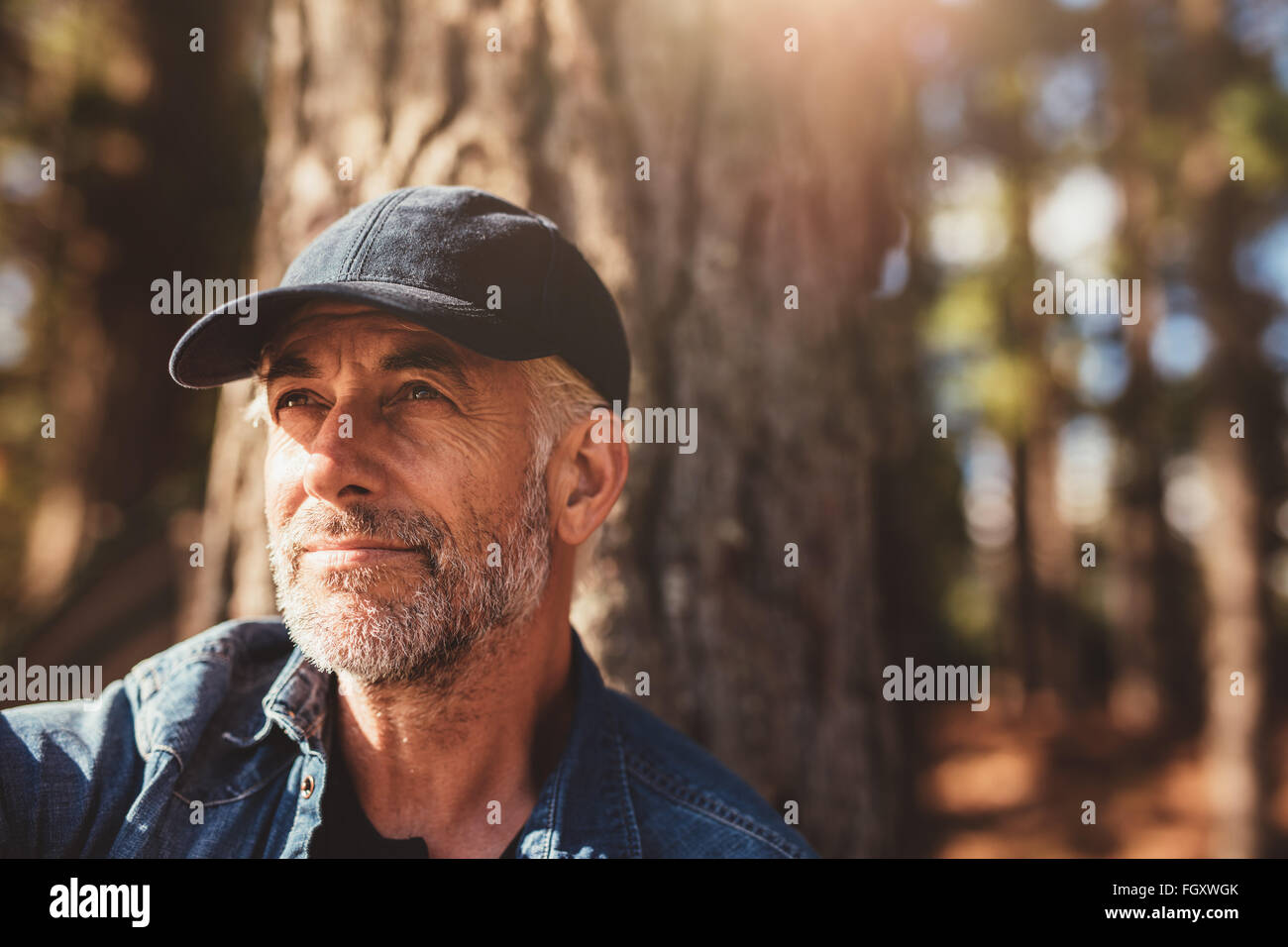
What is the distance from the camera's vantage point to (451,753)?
1887 millimetres

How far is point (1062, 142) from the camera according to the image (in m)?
12.3

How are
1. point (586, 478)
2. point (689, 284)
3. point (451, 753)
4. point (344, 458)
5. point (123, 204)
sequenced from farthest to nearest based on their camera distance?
point (123, 204) < point (689, 284) < point (586, 478) < point (451, 753) < point (344, 458)

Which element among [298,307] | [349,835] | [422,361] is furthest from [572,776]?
[298,307]

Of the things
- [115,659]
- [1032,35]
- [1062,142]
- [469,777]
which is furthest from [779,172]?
[1062,142]

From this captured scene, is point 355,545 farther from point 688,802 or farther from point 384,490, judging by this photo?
point 688,802

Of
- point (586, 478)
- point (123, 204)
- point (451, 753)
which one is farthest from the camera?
point (123, 204)

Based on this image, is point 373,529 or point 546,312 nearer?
point 373,529

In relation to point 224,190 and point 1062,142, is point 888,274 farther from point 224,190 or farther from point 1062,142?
point 1062,142

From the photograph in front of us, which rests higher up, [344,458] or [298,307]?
[298,307]

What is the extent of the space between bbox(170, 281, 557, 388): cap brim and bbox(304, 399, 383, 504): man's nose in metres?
0.24

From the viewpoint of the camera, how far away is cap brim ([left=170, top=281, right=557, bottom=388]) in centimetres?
159

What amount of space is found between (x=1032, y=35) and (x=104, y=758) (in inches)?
471

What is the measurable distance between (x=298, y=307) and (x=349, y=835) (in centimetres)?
117

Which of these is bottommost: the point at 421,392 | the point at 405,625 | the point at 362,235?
the point at 405,625
